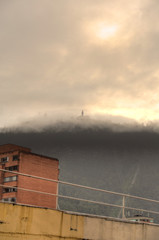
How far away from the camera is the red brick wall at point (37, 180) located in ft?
398

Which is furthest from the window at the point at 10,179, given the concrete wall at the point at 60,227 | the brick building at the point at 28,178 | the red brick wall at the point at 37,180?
the concrete wall at the point at 60,227

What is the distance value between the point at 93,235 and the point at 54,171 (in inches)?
4831

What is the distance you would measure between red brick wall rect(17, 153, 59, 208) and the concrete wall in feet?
359

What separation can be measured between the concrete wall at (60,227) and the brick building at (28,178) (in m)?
108

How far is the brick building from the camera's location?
121 meters

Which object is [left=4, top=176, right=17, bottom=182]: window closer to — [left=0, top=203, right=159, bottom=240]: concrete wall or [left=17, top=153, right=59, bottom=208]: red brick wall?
[left=17, top=153, right=59, bottom=208]: red brick wall

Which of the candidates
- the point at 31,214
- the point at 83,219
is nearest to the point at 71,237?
the point at 83,219

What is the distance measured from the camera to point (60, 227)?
409 inches

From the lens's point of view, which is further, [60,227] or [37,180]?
[37,180]

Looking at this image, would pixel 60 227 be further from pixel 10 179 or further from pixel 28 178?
pixel 10 179

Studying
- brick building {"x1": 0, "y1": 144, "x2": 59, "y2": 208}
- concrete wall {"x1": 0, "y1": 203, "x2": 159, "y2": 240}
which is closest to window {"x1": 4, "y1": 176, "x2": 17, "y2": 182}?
brick building {"x1": 0, "y1": 144, "x2": 59, "y2": 208}

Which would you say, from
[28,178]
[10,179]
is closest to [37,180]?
[28,178]

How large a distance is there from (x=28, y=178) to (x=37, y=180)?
3764mm

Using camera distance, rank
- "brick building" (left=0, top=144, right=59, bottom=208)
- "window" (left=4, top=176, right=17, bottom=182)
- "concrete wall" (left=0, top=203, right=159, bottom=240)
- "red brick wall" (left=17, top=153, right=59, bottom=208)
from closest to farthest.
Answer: "concrete wall" (left=0, top=203, right=159, bottom=240) < "brick building" (left=0, top=144, right=59, bottom=208) < "red brick wall" (left=17, top=153, right=59, bottom=208) < "window" (left=4, top=176, right=17, bottom=182)
